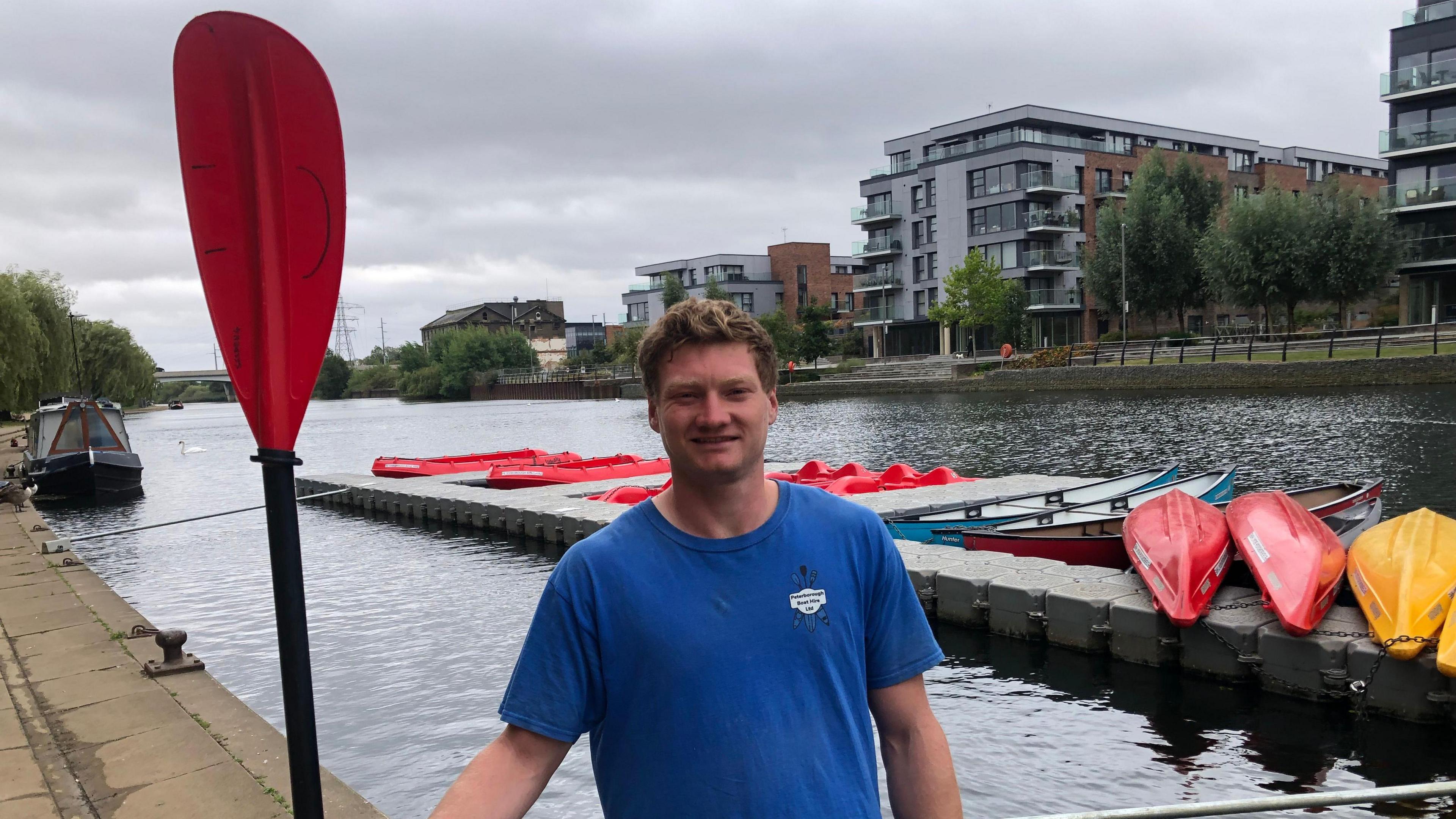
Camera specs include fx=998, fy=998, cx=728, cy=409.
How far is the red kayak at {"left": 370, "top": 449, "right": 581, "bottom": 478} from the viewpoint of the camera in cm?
2453

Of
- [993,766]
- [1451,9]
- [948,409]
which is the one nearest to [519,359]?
[948,409]

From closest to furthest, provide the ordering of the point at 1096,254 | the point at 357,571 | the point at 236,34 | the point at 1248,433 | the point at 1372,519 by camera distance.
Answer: the point at 236,34 → the point at 1372,519 → the point at 357,571 → the point at 1248,433 → the point at 1096,254

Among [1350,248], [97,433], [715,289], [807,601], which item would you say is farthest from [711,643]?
[715,289]

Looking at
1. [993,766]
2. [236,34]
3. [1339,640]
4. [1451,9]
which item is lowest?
[993,766]

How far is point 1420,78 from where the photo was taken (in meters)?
49.0

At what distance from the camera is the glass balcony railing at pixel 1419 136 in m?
48.7

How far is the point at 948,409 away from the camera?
43.7 meters

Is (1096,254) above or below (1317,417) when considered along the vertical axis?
above

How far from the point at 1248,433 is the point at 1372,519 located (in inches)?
642

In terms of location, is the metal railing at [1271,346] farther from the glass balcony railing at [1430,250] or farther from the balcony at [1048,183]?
the balcony at [1048,183]

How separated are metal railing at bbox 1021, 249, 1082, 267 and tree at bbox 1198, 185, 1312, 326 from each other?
47.0 ft

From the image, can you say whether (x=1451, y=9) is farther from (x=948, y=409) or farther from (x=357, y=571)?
(x=357, y=571)

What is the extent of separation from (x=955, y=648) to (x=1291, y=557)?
3.05 metres

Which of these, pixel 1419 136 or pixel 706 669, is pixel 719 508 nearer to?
pixel 706 669
